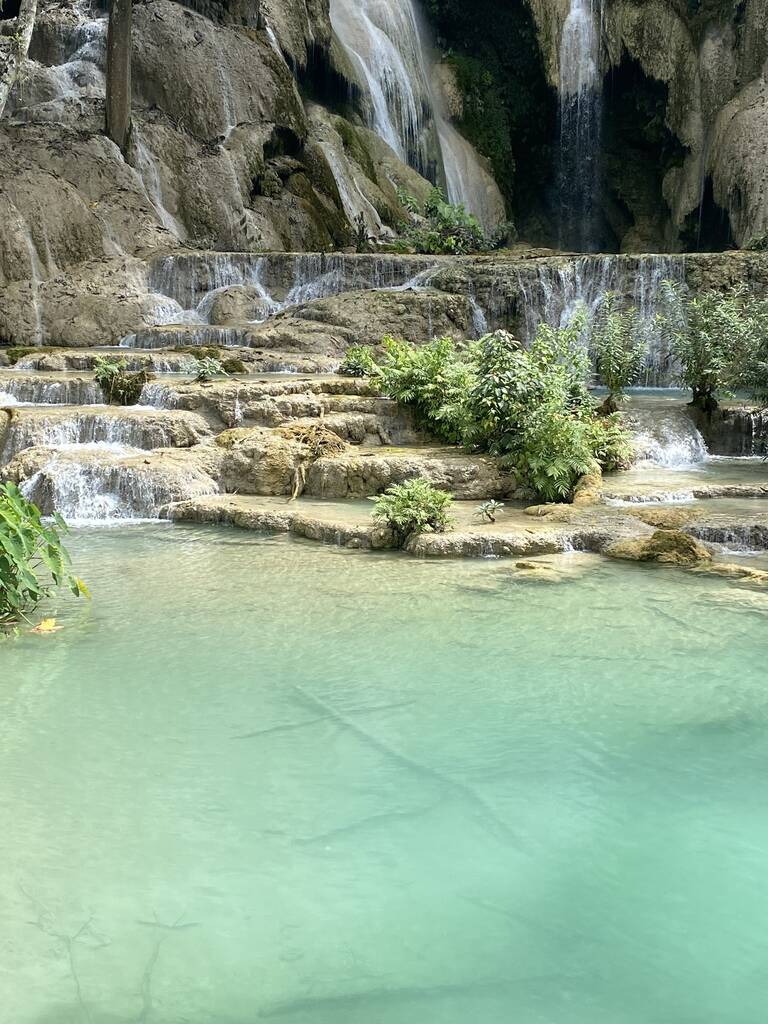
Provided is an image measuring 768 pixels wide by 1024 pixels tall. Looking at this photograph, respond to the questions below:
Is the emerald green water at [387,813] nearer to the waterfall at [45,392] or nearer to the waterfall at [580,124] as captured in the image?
the waterfall at [45,392]

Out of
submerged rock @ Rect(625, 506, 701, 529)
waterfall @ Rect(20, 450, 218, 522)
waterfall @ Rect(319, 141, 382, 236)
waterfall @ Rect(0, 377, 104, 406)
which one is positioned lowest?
submerged rock @ Rect(625, 506, 701, 529)

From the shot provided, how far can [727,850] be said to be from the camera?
3867 mm

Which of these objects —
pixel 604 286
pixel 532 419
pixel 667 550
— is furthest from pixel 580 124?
pixel 667 550

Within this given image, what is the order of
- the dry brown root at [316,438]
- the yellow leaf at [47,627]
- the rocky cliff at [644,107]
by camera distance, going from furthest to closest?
the rocky cliff at [644,107] → the dry brown root at [316,438] → the yellow leaf at [47,627]

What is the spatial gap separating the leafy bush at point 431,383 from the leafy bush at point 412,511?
311 centimetres

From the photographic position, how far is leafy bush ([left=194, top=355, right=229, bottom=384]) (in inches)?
519

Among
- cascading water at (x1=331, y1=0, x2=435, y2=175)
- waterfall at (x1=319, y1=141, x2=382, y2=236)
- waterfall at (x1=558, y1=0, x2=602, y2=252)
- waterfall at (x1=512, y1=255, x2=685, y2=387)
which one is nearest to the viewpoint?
waterfall at (x1=512, y1=255, x2=685, y2=387)

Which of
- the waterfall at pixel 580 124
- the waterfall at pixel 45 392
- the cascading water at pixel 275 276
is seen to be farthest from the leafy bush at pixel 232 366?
the waterfall at pixel 580 124

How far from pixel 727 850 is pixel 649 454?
972cm

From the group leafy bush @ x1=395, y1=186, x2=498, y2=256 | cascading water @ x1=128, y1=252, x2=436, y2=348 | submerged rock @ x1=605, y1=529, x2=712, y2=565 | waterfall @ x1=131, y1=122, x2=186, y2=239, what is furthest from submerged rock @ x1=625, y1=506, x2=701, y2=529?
waterfall @ x1=131, y1=122, x2=186, y2=239

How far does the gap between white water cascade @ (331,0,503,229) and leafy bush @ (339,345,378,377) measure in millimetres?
16358

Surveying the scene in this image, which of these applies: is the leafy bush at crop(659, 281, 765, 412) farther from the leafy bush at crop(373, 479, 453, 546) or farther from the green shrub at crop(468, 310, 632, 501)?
the leafy bush at crop(373, 479, 453, 546)

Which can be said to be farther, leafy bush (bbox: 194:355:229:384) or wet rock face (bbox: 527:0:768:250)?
wet rock face (bbox: 527:0:768:250)

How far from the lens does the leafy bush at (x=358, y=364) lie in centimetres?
1388
